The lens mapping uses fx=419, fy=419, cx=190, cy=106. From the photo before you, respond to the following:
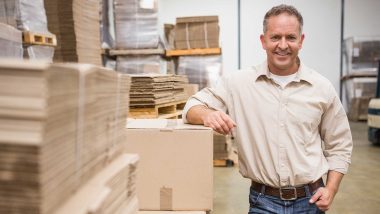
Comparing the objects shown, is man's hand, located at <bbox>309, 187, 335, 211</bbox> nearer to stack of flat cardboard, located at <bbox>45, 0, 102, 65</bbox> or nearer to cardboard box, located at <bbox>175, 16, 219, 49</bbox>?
stack of flat cardboard, located at <bbox>45, 0, 102, 65</bbox>

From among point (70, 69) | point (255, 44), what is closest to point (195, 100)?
point (70, 69)

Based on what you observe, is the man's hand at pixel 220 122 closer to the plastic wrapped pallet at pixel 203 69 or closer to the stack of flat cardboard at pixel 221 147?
the stack of flat cardboard at pixel 221 147

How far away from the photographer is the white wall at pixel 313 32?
11.8m

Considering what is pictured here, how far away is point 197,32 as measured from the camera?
8289 mm

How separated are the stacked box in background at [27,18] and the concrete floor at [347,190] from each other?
2.49 meters

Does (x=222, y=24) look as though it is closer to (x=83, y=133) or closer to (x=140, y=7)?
(x=140, y=7)

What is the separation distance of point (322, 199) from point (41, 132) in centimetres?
212

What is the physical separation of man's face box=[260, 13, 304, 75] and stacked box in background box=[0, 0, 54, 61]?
6.45 feet

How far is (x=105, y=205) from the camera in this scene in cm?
125

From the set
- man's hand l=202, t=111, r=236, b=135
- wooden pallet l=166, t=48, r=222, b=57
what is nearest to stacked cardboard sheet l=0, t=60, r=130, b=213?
man's hand l=202, t=111, r=236, b=135

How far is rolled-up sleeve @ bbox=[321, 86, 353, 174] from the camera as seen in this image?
274cm

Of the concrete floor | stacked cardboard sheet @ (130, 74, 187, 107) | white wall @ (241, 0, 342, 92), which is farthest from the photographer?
white wall @ (241, 0, 342, 92)

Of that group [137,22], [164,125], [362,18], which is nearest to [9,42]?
[164,125]

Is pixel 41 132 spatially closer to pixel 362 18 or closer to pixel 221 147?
pixel 221 147
